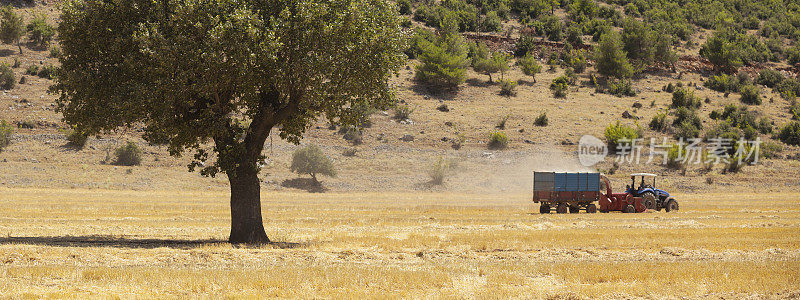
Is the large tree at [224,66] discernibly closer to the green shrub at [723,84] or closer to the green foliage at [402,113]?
the green foliage at [402,113]

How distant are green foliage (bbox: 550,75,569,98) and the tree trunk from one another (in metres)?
66.4

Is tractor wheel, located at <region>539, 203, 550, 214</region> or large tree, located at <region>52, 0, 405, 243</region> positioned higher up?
large tree, located at <region>52, 0, 405, 243</region>

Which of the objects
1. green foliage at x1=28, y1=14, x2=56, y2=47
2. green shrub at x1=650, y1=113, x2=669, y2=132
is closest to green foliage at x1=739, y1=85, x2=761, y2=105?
green shrub at x1=650, y1=113, x2=669, y2=132

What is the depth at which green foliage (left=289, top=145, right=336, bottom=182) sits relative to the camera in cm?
5547

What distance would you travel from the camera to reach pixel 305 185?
56.1 metres

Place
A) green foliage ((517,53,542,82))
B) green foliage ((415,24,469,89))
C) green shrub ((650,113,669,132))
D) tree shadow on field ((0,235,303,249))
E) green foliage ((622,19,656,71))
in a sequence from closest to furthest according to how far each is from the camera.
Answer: tree shadow on field ((0,235,303,249)), green shrub ((650,113,669,132)), green foliage ((415,24,469,89)), green foliage ((517,53,542,82)), green foliage ((622,19,656,71))

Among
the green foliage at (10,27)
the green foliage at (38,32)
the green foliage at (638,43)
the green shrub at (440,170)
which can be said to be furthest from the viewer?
the green foliage at (638,43)

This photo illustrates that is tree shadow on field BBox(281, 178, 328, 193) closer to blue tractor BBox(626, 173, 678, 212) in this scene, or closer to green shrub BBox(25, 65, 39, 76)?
blue tractor BBox(626, 173, 678, 212)

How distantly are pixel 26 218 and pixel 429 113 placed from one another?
5107 centimetres

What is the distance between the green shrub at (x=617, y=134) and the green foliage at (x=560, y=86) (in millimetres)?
13014

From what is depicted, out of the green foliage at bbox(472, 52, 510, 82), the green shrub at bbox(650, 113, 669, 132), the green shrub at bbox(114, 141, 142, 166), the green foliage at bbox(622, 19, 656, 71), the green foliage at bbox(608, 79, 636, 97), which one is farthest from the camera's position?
the green foliage at bbox(622, 19, 656, 71)

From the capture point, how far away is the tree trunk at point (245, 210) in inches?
843

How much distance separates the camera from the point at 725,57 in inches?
3967

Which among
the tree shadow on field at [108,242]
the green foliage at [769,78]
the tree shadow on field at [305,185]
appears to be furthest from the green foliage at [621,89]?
the tree shadow on field at [108,242]
